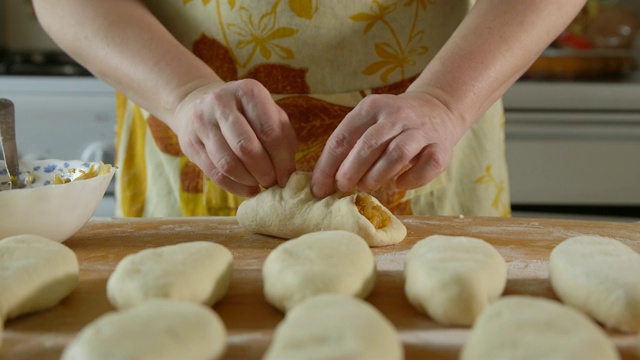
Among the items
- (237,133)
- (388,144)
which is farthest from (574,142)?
(237,133)

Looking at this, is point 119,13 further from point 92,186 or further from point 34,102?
point 34,102

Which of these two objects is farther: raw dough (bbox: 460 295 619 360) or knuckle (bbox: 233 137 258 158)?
A: knuckle (bbox: 233 137 258 158)

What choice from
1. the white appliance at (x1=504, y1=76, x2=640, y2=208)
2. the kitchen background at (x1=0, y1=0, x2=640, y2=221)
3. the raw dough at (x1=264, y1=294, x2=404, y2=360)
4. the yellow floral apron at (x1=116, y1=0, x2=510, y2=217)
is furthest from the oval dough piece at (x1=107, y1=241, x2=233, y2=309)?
the white appliance at (x1=504, y1=76, x2=640, y2=208)

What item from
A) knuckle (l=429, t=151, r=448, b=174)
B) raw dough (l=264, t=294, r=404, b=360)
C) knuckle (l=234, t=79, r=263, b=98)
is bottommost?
raw dough (l=264, t=294, r=404, b=360)

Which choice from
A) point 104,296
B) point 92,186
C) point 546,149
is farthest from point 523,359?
point 546,149

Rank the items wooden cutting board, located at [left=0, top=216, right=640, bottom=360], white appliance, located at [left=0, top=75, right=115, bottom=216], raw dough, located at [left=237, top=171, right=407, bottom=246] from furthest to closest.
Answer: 1. white appliance, located at [left=0, top=75, right=115, bottom=216]
2. raw dough, located at [left=237, top=171, right=407, bottom=246]
3. wooden cutting board, located at [left=0, top=216, right=640, bottom=360]

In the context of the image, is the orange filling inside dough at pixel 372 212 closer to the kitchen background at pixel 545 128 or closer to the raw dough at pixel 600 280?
the raw dough at pixel 600 280

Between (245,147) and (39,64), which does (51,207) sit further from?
(39,64)

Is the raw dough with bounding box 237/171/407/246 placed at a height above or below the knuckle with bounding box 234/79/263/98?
below

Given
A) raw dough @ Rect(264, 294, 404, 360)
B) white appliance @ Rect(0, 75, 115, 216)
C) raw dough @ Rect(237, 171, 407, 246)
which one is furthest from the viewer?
white appliance @ Rect(0, 75, 115, 216)

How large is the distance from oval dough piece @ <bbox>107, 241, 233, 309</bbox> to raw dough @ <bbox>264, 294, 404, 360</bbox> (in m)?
0.18

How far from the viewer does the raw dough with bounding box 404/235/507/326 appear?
798 millimetres

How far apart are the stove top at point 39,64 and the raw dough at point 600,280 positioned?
2.03 meters

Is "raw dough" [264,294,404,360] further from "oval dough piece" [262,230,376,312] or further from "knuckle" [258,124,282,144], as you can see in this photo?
"knuckle" [258,124,282,144]
